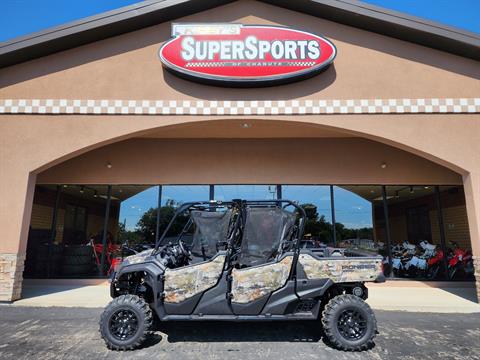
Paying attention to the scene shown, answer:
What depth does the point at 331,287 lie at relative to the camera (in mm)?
4637

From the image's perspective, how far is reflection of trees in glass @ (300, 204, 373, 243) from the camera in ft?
30.3

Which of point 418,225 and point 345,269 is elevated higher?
point 418,225

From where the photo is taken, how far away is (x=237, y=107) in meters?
7.27

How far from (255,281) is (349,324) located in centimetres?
140

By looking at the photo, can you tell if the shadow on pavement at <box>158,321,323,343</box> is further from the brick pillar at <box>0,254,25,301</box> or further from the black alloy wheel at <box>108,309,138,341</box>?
the brick pillar at <box>0,254,25,301</box>

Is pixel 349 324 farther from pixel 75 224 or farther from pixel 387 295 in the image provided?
pixel 75 224

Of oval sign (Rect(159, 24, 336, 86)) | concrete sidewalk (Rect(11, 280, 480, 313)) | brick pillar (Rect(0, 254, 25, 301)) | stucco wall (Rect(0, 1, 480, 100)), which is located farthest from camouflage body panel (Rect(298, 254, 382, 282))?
brick pillar (Rect(0, 254, 25, 301))

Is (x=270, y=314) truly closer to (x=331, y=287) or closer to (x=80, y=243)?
(x=331, y=287)

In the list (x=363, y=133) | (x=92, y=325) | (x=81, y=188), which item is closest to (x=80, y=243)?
(x=81, y=188)

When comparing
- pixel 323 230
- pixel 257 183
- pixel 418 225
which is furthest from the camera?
pixel 418 225

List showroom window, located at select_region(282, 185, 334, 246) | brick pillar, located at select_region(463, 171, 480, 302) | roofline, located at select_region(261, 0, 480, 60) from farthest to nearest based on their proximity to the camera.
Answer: showroom window, located at select_region(282, 185, 334, 246)
roofline, located at select_region(261, 0, 480, 60)
brick pillar, located at select_region(463, 171, 480, 302)

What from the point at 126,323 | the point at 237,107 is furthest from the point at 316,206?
the point at 126,323

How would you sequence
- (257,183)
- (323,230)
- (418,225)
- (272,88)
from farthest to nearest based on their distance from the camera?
(418,225)
(323,230)
(257,183)
(272,88)

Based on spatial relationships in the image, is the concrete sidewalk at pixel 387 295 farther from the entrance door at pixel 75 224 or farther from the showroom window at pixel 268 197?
the entrance door at pixel 75 224
